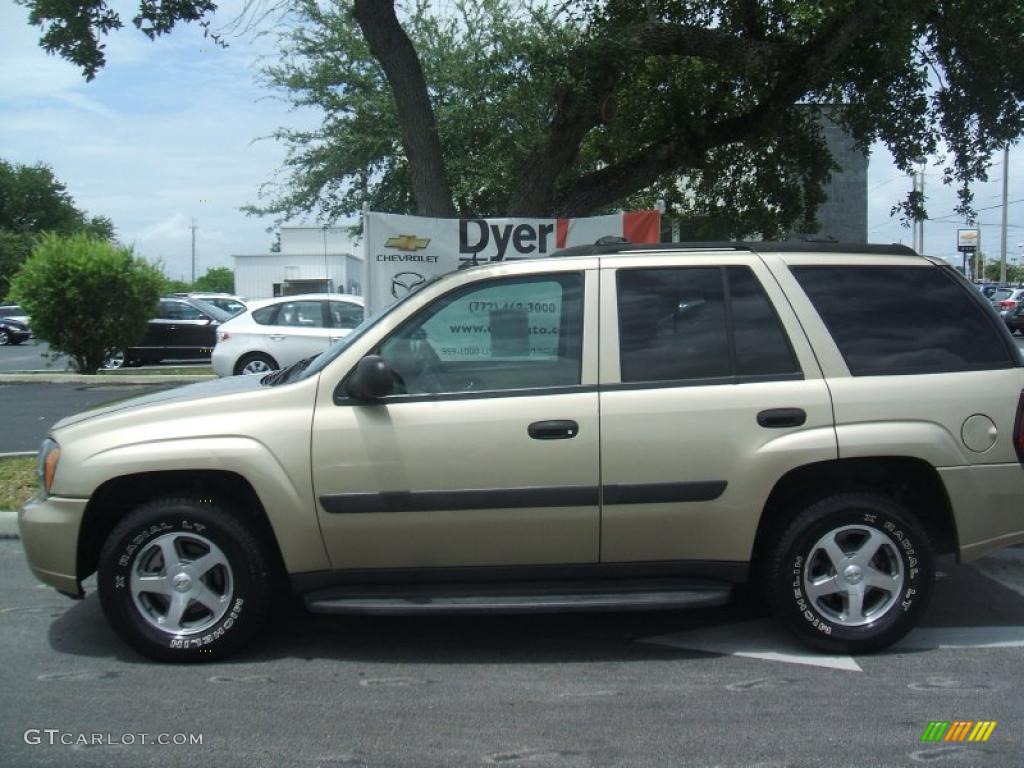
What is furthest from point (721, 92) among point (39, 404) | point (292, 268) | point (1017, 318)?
point (292, 268)

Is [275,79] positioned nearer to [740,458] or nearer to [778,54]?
[778,54]

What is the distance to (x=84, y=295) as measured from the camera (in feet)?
50.8

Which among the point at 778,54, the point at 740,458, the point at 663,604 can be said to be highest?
the point at 778,54

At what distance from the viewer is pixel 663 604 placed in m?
4.21

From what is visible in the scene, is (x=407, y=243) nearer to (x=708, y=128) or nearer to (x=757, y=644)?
(x=708, y=128)

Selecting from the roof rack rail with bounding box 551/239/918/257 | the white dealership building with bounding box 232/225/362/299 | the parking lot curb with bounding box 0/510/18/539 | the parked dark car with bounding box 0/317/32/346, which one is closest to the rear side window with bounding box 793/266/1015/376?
the roof rack rail with bounding box 551/239/918/257

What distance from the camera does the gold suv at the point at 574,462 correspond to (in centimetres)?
418

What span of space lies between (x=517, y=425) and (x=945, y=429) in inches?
76.7

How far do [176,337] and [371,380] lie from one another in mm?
17455

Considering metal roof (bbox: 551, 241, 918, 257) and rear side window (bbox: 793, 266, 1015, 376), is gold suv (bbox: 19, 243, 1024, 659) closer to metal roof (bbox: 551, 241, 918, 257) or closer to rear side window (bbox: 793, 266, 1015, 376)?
rear side window (bbox: 793, 266, 1015, 376)

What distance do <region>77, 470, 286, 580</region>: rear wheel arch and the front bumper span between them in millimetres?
36

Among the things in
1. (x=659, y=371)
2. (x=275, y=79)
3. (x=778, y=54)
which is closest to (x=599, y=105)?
(x=778, y=54)

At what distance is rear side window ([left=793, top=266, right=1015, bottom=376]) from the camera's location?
4422 mm

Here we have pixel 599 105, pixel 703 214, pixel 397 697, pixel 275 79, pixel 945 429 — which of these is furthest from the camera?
pixel 275 79
